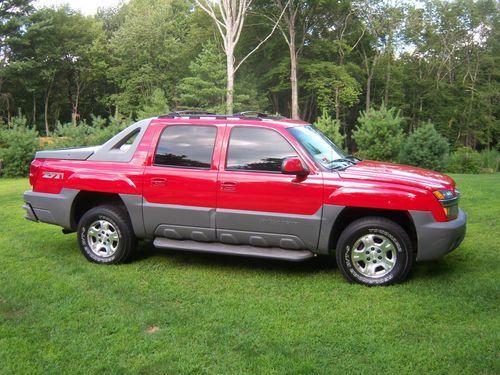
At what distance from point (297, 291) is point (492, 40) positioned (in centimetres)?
4557

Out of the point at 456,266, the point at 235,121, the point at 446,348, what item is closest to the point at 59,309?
the point at 235,121

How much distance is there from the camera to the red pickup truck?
521cm

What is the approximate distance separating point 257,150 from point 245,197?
22.3 inches

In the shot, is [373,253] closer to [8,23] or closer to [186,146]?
[186,146]

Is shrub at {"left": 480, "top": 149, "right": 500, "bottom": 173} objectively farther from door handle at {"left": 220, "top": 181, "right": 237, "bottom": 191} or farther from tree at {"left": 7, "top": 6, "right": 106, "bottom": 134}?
tree at {"left": 7, "top": 6, "right": 106, "bottom": 134}

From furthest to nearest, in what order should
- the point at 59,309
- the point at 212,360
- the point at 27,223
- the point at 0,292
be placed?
the point at 27,223, the point at 0,292, the point at 59,309, the point at 212,360

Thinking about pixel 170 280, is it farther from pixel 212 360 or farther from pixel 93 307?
pixel 212 360

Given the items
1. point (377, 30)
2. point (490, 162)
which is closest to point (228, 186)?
point (490, 162)

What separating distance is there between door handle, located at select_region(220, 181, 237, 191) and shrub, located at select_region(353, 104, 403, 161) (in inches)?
543

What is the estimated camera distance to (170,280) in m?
5.59

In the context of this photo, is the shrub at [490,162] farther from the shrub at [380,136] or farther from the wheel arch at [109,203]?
the wheel arch at [109,203]

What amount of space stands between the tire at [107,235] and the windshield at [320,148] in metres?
2.37

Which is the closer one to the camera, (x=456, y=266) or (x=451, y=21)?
(x=456, y=266)

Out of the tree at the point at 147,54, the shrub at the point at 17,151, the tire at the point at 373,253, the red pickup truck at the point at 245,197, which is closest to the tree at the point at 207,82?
the tree at the point at 147,54
